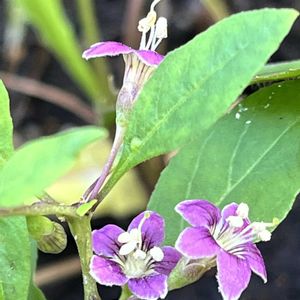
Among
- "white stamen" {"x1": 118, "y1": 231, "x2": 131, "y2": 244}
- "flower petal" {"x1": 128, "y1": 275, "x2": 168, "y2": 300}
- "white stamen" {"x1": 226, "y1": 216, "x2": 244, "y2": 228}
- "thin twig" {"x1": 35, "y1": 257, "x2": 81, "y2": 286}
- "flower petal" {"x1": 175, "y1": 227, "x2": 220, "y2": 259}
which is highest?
"flower petal" {"x1": 175, "y1": 227, "x2": 220, "y2": 259}

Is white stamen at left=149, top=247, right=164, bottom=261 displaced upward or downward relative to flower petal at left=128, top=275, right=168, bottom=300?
upward

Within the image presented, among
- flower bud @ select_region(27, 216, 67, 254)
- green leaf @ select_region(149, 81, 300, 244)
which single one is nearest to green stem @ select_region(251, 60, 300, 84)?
green leaf @ select_region(149, 81, 300, 244)

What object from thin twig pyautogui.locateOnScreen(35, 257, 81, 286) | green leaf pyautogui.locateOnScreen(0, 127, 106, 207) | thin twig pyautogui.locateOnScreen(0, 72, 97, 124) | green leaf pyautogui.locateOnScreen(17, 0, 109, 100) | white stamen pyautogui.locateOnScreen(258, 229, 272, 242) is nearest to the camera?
green leaf pyautogui.locateOnScreen(0, 127, 106, 207)

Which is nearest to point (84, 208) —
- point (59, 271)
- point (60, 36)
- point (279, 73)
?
point (279, 73)

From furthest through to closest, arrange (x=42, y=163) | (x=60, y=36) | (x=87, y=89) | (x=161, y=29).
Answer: (x=87, y=89) → (x=60, y=36) → (x=161, y=29) → (x=42, y=163)

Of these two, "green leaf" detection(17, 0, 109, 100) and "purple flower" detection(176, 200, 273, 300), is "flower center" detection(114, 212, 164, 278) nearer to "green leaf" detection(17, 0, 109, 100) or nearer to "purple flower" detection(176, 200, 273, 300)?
"purple flower" detection(176, 200, 273, 300)

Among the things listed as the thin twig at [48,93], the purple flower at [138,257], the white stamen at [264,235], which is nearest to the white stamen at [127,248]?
the purple flower at [138,257]

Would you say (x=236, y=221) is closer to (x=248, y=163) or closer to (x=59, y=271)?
(x=248, y=163)

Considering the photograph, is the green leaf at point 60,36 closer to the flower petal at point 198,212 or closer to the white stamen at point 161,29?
the white stamen at point 161,29
